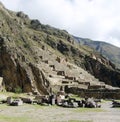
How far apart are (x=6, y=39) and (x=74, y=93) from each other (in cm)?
2566

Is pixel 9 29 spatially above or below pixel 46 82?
above

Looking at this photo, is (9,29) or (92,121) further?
(9,29)

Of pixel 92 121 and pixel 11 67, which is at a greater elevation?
pixel 11 67

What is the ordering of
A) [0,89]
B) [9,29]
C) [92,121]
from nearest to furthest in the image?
1. [92,121]
2. [0,89]
3. [9,29]

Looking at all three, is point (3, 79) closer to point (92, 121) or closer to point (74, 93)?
point (74, 93)

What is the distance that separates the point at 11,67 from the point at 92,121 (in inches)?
2860

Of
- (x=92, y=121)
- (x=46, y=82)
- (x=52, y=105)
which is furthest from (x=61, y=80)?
(x=92, y=121)

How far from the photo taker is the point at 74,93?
11219 cm

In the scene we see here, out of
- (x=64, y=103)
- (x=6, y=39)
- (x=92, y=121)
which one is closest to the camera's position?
(x=92, y=121)

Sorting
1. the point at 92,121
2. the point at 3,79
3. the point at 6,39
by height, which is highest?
the point at 6,39

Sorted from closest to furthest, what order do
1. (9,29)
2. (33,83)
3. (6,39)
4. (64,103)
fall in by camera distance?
1. (64,103)
2. (33,83)
3. (6,39)
4. (9,29)

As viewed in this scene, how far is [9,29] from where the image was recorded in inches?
5123

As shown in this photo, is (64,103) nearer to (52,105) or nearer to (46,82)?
(52,105)

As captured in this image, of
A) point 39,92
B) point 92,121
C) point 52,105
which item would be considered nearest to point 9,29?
Answer: point 39,92
